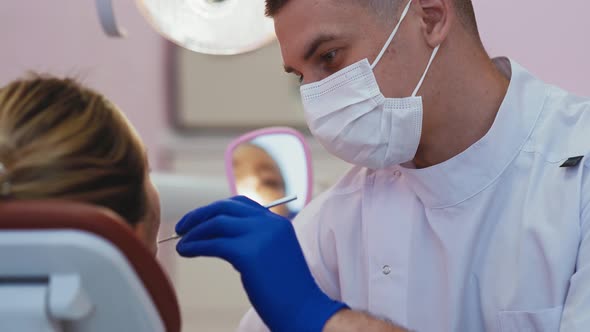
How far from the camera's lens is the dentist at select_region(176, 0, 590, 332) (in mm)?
1337

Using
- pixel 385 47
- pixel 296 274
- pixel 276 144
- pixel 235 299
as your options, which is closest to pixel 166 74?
pixel 235 299

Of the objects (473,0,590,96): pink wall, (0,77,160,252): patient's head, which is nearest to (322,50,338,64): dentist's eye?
(0,77,160,252): patient's head

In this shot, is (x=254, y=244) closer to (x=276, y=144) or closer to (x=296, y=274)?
(x=296, y=274)

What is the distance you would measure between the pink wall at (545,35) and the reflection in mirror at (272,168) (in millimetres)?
1016

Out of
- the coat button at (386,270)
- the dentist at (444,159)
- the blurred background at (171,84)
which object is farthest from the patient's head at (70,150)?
the blurred background at (171,84)

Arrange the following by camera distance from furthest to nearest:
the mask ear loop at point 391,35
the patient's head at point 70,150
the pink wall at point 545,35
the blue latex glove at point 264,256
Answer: the pink wall at point 545,35 → the mask ear loop at point 391,35 → the blue latex glove at point 264,256 → the patient's head at point 70,150

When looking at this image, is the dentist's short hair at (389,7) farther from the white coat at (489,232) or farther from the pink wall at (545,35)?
the pink wall at (545,35)

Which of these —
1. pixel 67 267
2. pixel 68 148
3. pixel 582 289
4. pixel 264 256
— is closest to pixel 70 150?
pixel 68 148

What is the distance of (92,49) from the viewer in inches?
120

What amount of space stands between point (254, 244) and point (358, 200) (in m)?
0.45

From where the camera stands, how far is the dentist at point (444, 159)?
52.6 inches

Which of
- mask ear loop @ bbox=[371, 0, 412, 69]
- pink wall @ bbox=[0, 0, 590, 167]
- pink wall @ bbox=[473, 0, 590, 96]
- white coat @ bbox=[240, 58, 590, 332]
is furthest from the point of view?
pink wall @ bbox=[0, 0, 590, 167]

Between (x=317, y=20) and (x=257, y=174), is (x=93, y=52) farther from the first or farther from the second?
(x=317, y=20)

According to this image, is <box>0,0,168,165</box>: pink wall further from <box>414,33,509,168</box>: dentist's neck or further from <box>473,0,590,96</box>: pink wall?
<box>414,33,509,168</box>: dentist's neck
